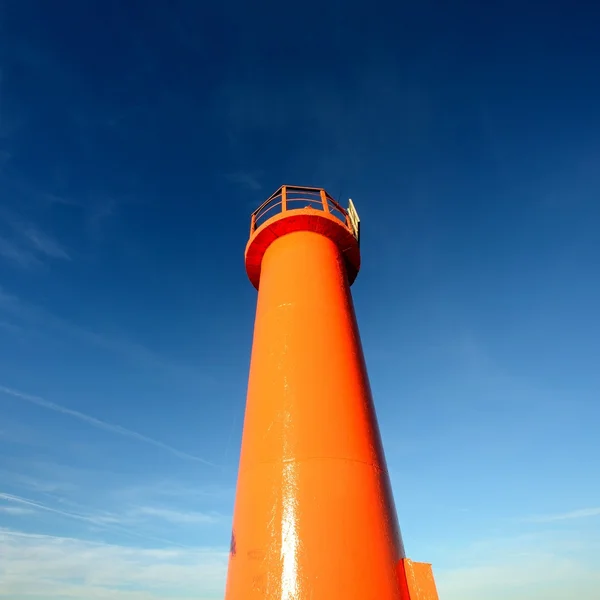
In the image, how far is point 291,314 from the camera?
536cm

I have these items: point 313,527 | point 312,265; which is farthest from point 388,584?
point 312,265

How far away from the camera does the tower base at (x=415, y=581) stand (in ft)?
12.2

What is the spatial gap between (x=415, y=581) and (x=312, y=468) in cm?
134

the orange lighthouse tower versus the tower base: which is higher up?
the orange lighthouse tower

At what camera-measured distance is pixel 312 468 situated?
400cm

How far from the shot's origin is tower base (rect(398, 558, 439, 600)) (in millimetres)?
3707

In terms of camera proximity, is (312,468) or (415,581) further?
(312,468)

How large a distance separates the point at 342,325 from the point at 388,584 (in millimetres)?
2829

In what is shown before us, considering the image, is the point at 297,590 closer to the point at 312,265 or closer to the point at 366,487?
the point at 366,487

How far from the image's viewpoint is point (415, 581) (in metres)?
3.77

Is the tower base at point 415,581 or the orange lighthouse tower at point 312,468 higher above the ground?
the orange lighthouse tower at point 312,468

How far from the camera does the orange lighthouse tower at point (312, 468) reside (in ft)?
11.6

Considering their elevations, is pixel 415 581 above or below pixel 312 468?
below

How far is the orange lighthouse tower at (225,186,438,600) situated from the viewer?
3.54m
